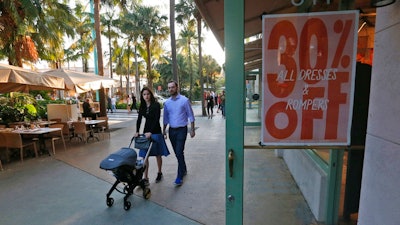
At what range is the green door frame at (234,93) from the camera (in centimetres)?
166

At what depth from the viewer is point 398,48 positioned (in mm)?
1460

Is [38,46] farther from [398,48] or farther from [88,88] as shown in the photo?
[398,48]

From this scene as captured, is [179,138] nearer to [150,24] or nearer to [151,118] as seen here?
[151,118]

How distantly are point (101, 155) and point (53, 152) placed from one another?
151cm

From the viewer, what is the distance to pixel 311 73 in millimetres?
1729

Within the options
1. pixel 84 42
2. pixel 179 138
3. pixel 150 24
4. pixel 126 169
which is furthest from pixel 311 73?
pixel 84 42

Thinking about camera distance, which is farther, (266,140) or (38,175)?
(38,175)

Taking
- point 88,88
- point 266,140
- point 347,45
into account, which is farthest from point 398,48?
point 88,88

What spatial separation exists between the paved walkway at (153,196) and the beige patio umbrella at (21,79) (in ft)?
6.60

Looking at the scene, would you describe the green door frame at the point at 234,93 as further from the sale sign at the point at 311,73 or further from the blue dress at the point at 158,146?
the blue dress at the point at 158,146

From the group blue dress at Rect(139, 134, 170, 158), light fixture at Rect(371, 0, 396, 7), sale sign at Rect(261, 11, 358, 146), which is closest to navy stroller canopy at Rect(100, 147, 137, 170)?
blue dress at Rect(139, 134, 170, 158)

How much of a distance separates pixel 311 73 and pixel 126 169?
9.64 ft

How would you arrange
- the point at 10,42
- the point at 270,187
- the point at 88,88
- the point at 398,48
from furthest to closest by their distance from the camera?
1. the point at 10,42
2. the point at 88,88
3. the point at 270,187
4. the point at 398,48

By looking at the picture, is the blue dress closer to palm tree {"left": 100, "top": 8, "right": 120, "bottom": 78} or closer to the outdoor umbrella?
the outdoor umbrella
